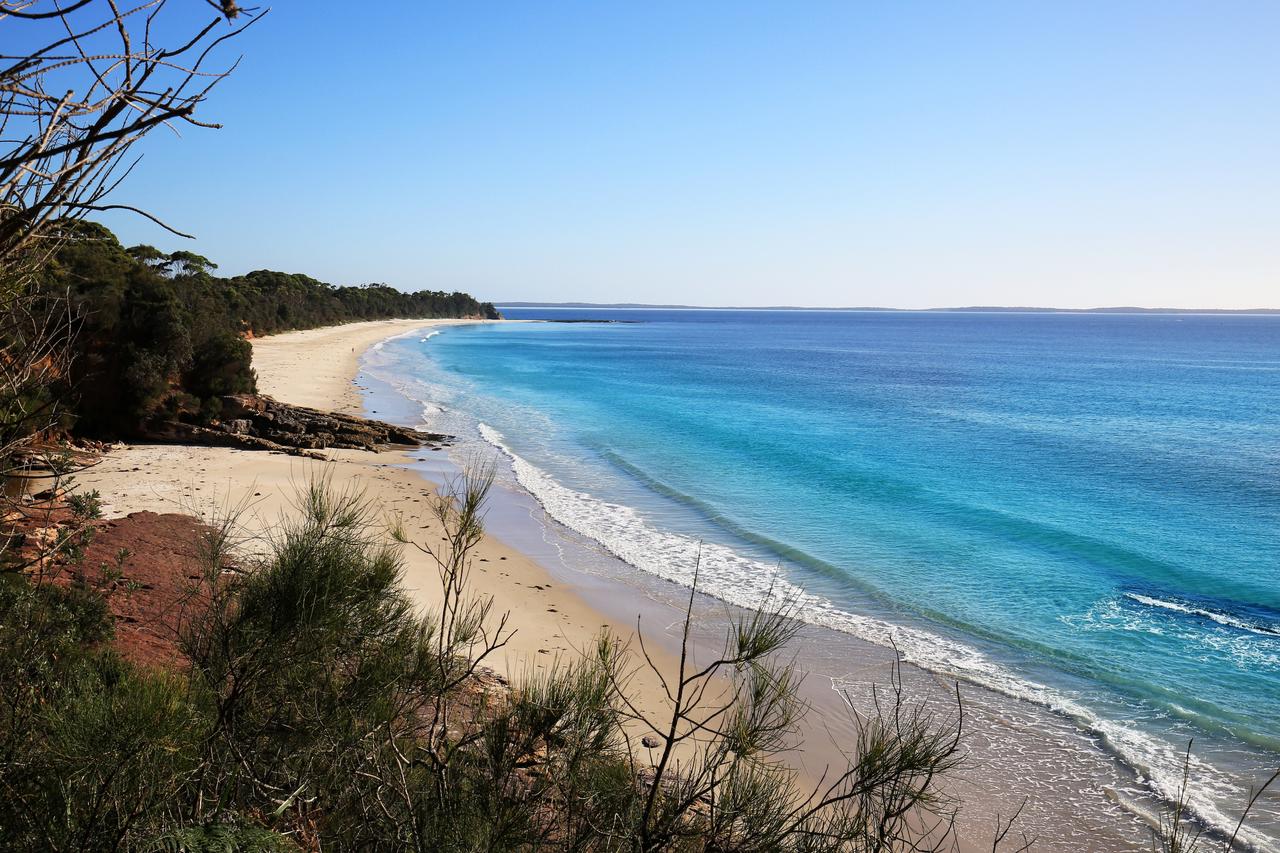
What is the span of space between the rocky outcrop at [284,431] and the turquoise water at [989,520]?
393 centimetres

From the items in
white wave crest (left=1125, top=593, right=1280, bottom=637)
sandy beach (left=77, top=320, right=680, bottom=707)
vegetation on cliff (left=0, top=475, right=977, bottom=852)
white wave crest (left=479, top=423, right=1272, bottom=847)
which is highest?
vegetation on cliff (left=0, top=475, right=977, bottom=852)

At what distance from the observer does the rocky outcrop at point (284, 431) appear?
21.3 metres

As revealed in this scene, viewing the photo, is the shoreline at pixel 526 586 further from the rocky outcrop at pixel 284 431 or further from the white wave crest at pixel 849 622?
the rocky outcrop at pixel 284 431

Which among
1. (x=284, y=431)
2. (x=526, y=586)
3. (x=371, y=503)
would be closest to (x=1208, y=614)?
(x=526, y=586)

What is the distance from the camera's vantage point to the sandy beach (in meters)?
11.0

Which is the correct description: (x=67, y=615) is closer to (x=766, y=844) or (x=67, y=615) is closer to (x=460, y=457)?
(x=766, y=844)

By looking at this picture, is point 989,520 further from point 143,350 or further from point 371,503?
point 143,350

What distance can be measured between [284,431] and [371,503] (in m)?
12.8

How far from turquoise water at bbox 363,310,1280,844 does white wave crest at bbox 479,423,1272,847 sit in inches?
1.8

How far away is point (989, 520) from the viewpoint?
19.9m

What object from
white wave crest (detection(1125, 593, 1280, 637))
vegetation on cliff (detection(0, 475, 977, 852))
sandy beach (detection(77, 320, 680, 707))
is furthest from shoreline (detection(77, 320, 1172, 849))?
white wave crest (detection(1125, 593, 1280, 637))

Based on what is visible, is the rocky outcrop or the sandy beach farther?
the rocky outcrop

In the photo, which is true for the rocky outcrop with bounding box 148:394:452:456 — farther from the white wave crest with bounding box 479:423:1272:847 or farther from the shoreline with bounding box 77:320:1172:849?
the white wave crest with bounding box 479:423:1272:847

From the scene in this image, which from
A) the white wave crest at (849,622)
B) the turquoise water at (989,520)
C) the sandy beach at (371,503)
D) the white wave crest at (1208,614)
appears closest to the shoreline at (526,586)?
the sandy beach at (371,503)
